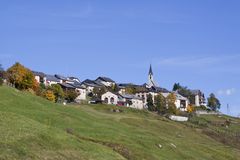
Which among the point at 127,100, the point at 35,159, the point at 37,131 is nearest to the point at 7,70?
the point at 127,100

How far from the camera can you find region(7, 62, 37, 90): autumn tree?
409 ft

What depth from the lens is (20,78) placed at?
125 meters

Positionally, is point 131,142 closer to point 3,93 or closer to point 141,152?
point 141,152

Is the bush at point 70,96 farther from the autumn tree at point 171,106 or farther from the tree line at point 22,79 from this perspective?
the autumn tree at point 171,106

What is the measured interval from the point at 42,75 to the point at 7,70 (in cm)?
5314

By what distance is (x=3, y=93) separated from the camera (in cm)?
6900

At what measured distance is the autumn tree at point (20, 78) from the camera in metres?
125

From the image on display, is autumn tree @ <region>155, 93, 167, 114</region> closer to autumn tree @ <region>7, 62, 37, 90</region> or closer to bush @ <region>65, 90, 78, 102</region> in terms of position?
bush @ <region>65, 90, 78, 102</region>

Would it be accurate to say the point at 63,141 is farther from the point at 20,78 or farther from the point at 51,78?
the point at 51,78

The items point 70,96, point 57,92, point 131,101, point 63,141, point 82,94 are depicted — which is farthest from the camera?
point 131,101

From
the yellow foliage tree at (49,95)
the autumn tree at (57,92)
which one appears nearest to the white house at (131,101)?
the autumn tree at (57,92)

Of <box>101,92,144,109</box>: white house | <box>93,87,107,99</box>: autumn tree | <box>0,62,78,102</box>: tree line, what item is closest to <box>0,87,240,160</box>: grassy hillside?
<box>0,62,78,102</box>: tree line

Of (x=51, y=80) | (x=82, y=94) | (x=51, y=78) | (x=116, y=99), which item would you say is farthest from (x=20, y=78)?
(x=51, y=78)

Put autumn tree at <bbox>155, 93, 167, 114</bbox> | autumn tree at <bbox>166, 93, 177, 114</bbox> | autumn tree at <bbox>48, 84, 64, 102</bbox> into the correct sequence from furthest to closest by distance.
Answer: autumn tree at <bbox>166, 93, 177, 114</bbox> → autumn tree at <bbox>155, 93, 167, 114</bbox> → autumn tree at <bbox>48, 84, 64, 102</bbox>
